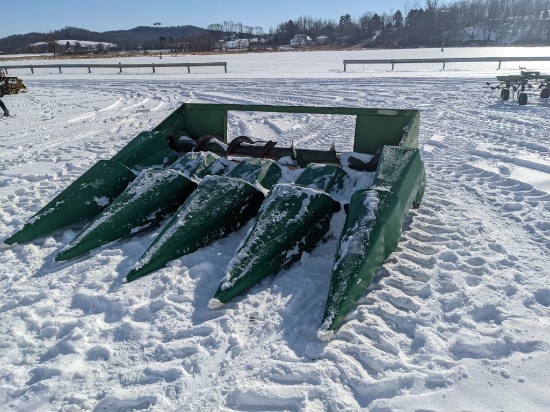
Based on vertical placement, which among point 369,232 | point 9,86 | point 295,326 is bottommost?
point 295,326

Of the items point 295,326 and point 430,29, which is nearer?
point 295,326

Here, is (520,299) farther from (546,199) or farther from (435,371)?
(546,199)

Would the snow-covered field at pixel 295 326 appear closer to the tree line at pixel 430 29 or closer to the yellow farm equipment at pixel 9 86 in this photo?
the yellow farm equipment at pixel 9 86

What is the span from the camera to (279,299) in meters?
3.00

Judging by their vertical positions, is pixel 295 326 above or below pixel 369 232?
below

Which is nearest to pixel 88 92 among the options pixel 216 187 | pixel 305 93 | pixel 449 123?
pixel 305 93

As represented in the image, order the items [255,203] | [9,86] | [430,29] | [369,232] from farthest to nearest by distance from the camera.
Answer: [430,29] < [9,86] < [255,203] < [369,232]

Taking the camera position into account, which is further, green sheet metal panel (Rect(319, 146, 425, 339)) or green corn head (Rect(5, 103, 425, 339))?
green corn head (Rect(5, 103, 425, 339))

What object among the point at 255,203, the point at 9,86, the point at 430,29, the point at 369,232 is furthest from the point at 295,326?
the point at 430,29

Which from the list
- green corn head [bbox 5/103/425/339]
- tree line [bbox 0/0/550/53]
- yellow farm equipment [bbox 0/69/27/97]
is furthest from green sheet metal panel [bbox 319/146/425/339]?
tree line [bbox 0/0/550/53]

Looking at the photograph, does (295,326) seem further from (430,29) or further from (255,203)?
(430,29)

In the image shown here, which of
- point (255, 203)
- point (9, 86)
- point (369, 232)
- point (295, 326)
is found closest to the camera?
point (295, 326)

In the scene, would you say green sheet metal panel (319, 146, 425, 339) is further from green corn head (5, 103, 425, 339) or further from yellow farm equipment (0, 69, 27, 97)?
yellow farm equipment (0, 69, 27, 97)

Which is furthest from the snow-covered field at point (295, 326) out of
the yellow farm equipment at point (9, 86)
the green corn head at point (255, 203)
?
the yellow farm equipment at point (9, 86)
